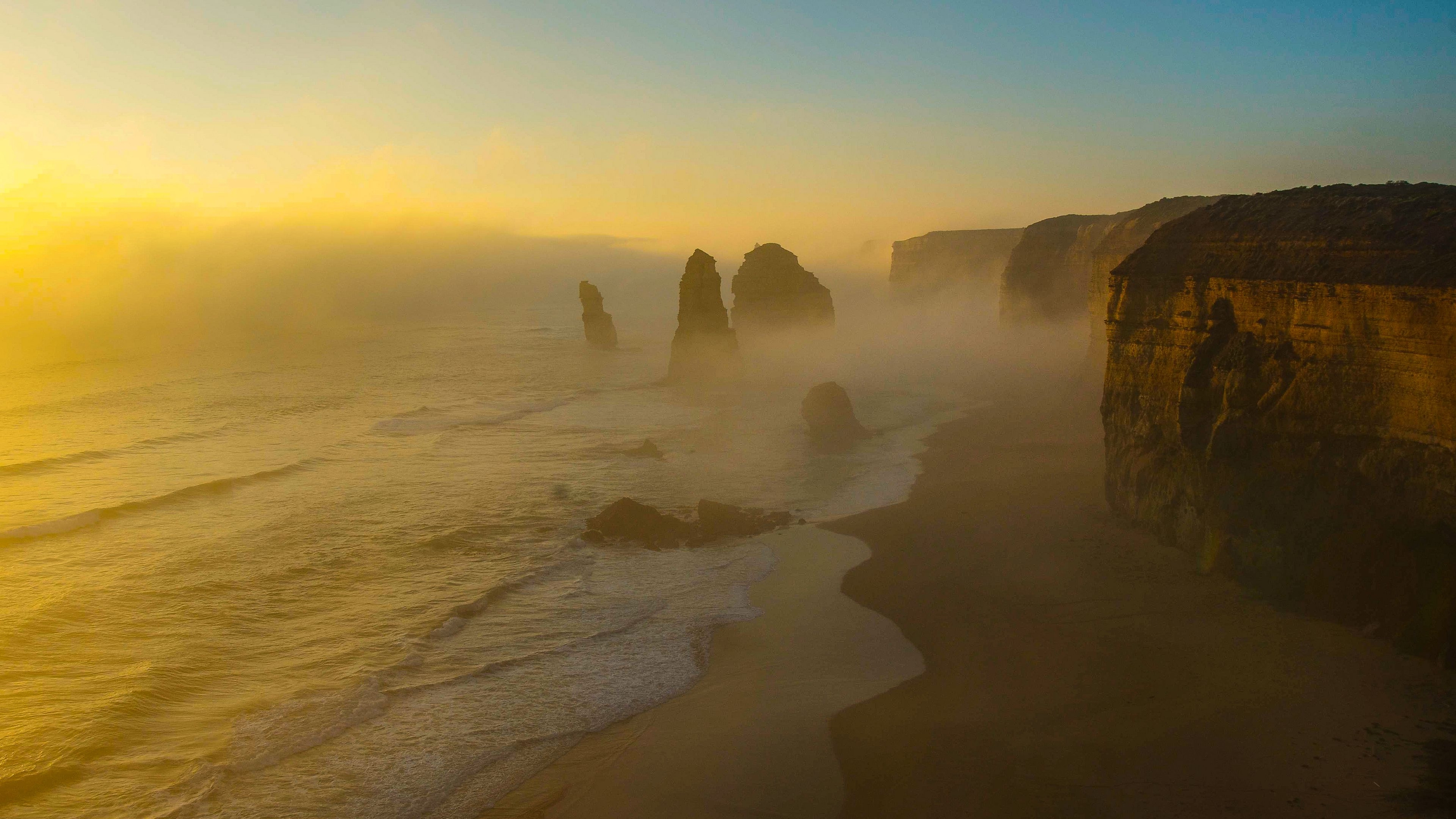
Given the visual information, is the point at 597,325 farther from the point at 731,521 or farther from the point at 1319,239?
the point at 1319,239

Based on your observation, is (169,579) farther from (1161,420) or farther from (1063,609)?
(1161,420)

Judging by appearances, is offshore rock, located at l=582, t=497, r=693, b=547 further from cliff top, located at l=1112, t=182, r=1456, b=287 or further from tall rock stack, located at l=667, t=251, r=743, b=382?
tall rock stack, located at l=667, t=251, r=743, b=382

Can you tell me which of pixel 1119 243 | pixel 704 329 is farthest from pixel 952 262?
pixel 1119 243

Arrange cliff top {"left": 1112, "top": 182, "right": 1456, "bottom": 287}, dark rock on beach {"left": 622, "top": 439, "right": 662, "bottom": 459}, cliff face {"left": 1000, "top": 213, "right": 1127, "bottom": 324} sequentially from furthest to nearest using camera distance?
cliff face {"left": 1000, "top": 213, "right": 1127, "bottom": 324} → dark rock on beach {"left": 622, "top": 439, "right": 662, "bottom": 459} → cliff top {"left": 1112, "top": 182, "right": 1456, "bottom": 287}

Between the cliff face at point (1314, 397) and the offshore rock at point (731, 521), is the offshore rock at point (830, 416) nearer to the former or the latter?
the offshore rock at point (731, 521)

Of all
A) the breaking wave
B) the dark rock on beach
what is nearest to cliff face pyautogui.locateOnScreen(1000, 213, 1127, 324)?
the dark rock on beach
